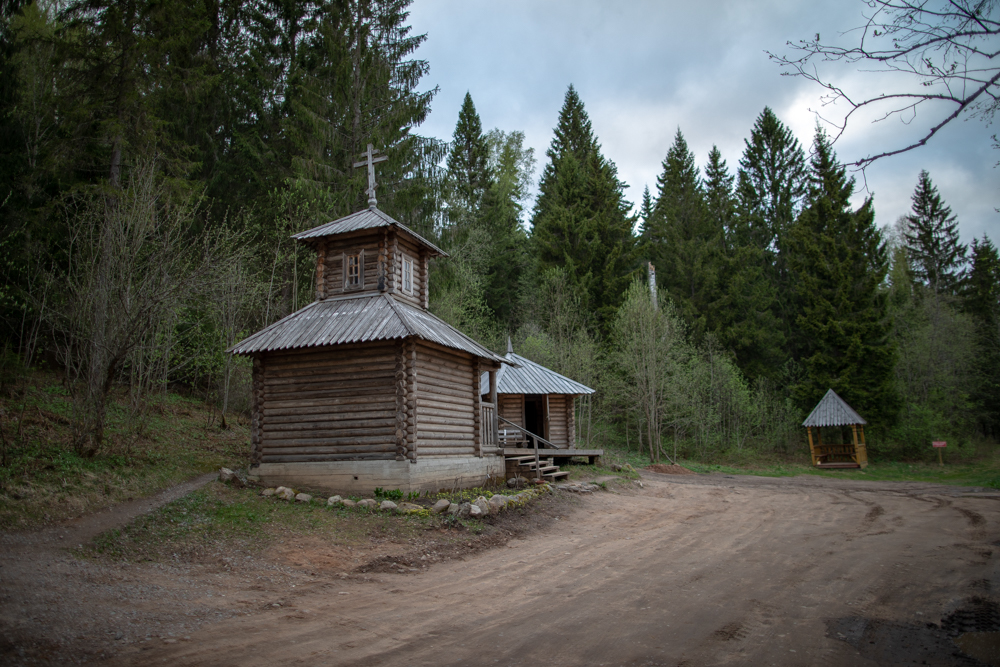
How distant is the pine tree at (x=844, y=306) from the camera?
31.4 metres

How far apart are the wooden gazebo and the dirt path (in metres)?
17.5

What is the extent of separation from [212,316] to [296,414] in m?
7.44

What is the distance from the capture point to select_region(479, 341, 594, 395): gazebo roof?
23.8 m

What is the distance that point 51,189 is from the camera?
1722cm

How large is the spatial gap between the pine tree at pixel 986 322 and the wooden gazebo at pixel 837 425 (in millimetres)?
10391

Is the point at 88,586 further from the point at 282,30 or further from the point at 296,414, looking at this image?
the point at 282,30

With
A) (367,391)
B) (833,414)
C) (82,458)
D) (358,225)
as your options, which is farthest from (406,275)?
(833,414)

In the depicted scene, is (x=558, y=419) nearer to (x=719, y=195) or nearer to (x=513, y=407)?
(x=513, y=407)

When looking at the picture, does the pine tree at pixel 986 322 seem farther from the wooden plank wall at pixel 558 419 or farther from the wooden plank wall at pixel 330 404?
the wooden plank wall at pixel 330 404

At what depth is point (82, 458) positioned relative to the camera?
12.0 m

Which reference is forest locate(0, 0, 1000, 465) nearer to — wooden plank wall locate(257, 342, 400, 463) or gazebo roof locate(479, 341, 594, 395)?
wooden plank wall locate(257, 342, 400, 463)

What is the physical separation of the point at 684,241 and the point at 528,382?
857 inches

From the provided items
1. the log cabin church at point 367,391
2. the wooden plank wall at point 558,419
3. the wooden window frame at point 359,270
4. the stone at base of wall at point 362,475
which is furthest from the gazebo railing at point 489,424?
the wooden plank wall at point 558,419

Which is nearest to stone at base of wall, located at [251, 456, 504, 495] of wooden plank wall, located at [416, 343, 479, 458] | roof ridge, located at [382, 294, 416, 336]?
wooden plank wall, located at [416, 343, 479, 458]
